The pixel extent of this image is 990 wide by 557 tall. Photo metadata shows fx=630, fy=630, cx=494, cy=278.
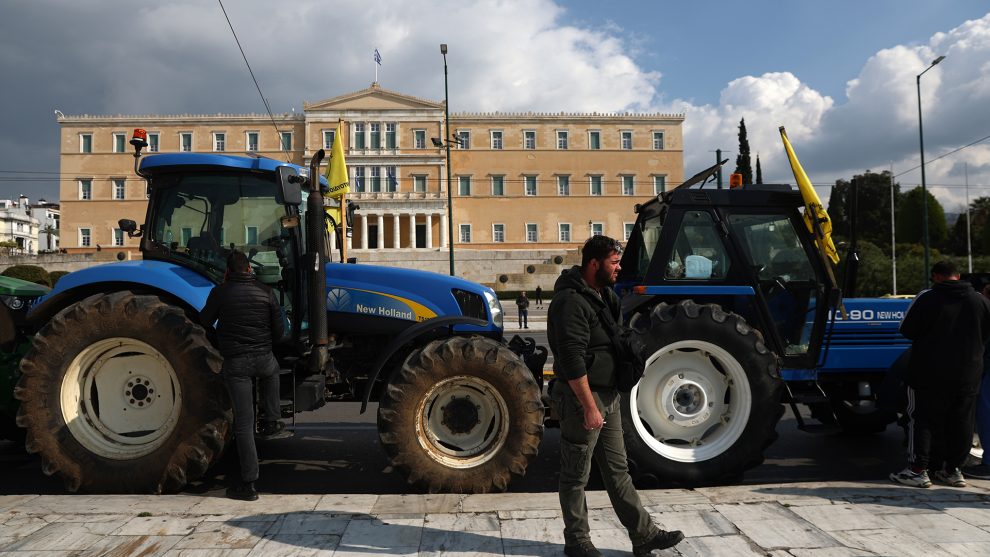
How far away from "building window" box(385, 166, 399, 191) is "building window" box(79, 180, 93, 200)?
3092 cm

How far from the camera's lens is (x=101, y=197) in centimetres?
6588

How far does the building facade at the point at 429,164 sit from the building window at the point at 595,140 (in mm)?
109

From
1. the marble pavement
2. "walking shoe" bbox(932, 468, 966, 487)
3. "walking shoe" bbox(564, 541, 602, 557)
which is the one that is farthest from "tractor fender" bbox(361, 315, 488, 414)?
"walking shoe" bbox(932, 468, 966, 487)

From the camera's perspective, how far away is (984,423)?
5.43m

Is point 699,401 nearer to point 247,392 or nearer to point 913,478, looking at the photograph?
point 913,478

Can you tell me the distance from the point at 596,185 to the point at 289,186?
65.4m

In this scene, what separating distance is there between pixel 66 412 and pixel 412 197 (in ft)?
206

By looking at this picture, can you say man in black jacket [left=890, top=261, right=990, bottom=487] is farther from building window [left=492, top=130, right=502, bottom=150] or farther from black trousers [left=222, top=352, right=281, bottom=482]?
building window [left=492, top=130, right=502, bottom=150]

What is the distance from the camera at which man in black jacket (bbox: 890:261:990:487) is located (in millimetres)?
4961

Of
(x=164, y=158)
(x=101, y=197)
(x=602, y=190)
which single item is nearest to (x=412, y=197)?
(x=602, y=190)

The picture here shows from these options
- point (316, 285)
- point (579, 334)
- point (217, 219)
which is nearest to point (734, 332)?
point (579, 334)

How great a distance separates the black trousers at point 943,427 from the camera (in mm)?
4984

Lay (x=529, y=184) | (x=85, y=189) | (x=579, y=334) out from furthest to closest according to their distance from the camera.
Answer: (x=529, y=184)
(x=85, y=189)
(x=579, y=334)

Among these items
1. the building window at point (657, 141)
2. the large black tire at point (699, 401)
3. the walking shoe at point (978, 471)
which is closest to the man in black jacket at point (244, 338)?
the large black tire at point (699, 401)
